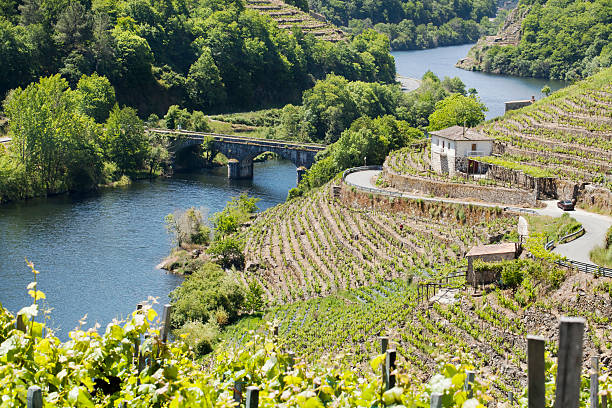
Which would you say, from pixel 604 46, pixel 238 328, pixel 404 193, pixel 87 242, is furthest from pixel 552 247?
pixel 604 46

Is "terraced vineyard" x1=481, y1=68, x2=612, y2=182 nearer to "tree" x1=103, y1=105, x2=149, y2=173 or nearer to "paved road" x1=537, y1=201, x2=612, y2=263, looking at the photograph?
"paved road" x1=537, y1=201, x2=612, y2=263

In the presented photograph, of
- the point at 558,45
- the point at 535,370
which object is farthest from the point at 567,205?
the point at 558,45

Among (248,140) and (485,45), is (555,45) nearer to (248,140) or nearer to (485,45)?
(485,45)

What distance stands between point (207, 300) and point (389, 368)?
3587 centimetres

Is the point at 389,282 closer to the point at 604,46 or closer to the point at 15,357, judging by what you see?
the point at 15,357

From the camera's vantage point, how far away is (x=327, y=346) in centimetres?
3581

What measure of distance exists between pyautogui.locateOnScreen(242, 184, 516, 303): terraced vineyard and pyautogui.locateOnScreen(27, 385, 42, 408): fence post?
114 ft

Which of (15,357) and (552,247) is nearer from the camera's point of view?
(15,357)

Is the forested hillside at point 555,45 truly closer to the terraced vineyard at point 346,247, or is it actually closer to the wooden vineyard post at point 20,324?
the terraced vineyard at point 346,247

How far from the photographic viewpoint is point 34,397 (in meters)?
10.3

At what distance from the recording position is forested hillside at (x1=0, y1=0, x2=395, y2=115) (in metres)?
112

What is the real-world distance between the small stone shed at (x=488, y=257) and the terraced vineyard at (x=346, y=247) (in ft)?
17.2

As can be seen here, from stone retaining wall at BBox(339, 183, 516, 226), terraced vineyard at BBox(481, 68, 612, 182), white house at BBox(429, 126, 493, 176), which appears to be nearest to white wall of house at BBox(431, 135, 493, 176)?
white house at BBox(429, 126, 493, 176)

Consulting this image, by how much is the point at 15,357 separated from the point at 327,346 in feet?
79.7
